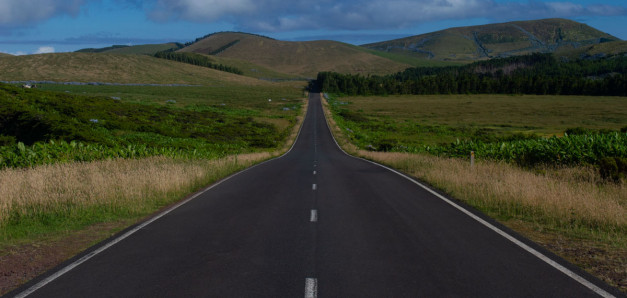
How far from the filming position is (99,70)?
157 metres

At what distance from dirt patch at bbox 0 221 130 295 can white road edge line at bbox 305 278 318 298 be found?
12.5 feet

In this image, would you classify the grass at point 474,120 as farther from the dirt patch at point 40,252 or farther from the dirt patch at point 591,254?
the dirt patch at point 40,252

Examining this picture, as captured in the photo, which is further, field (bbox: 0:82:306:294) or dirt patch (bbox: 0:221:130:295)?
field (bbox: 0:82:306:294)

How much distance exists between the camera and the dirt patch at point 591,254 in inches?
247

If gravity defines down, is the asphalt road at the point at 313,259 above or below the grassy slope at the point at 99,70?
below

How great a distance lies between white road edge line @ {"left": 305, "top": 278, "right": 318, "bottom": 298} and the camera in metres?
5.41

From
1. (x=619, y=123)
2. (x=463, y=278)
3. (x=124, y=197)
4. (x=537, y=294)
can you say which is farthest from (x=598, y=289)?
(x=619, y=123)

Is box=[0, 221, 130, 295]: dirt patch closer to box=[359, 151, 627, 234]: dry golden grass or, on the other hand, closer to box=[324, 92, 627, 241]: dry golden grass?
box=[324, 92, 627, 241]: dry golden grass

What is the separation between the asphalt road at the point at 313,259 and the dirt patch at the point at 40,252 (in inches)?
13.7

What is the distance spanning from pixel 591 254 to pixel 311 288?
15.8 ft

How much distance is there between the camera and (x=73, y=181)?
1382cm

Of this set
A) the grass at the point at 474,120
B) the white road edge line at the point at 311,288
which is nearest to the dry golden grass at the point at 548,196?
the white road edge line at the point at 311,288

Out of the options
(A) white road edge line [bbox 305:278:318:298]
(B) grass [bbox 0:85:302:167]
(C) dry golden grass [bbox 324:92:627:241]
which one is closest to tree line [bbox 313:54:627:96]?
(B) grass [bbox 0:85:302:167]

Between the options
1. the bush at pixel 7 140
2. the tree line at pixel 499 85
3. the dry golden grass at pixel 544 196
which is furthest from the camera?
the tree line at pixel 499 85
